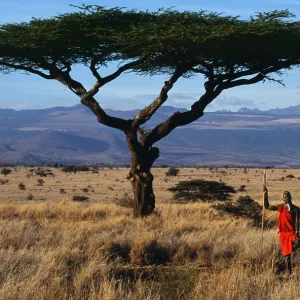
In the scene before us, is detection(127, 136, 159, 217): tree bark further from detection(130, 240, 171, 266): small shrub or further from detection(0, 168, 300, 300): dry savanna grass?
detection(130, 240, 171, 266): small shrub

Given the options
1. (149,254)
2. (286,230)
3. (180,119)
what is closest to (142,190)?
(180,119)

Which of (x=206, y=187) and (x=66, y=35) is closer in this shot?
(x=66, y=35)

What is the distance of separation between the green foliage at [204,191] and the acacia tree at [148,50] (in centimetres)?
827

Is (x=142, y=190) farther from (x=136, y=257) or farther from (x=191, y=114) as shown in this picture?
(x=136, y=257)

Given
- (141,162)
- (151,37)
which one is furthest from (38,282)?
(141,162)

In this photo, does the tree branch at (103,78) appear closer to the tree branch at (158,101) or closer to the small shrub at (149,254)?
the tree branch at (158,101)

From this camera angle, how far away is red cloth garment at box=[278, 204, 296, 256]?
10.4m

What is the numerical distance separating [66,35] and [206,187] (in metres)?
11.1

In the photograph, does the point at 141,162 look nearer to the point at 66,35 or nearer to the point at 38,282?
the point at 66,35

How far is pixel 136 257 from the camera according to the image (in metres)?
11.6

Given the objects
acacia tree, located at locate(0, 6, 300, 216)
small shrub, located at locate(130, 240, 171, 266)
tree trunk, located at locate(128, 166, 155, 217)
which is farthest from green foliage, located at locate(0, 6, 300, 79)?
small shrub, located at locate(130, 240, 171, 266)

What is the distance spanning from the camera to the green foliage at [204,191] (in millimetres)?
26375

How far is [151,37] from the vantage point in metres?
16.0

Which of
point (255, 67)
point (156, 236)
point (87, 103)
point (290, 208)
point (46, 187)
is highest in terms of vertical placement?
point (255, 67)
